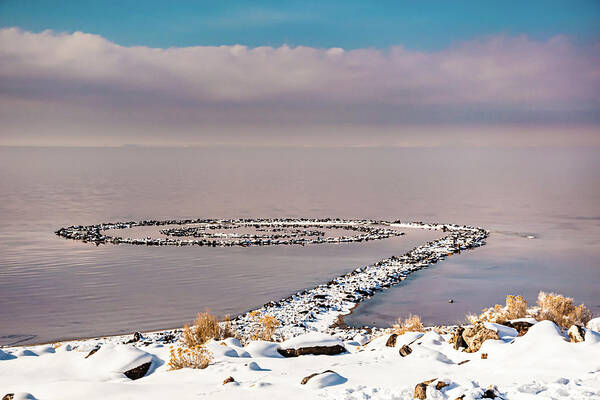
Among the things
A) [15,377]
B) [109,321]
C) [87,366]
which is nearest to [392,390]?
→ [87,366]

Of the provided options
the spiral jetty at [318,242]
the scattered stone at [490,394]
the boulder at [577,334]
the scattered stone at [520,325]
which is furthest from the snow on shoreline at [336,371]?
the spiral jetty at [318,242]

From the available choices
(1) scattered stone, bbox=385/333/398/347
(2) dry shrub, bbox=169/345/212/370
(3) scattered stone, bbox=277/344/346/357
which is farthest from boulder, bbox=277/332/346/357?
(2) dry shrub, bbox=169/345/212/370

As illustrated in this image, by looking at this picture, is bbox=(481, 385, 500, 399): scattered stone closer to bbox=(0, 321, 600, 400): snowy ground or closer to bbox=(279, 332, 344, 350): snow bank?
bbox=(0, 321, 600, 400): snowy ground

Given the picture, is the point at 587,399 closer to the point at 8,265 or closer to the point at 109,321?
the point at 109,321

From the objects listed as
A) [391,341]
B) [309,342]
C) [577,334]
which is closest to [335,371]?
[309,342]

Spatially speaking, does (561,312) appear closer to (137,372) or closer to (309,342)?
(309,342)

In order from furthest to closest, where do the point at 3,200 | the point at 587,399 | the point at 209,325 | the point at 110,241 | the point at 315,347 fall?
the point at 3,200 → the point at 110,241 → the point at 209,325 → the point at 315,347 → the point at 587,399
